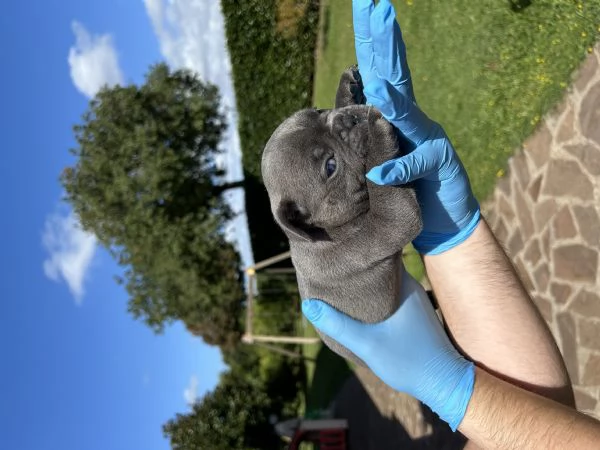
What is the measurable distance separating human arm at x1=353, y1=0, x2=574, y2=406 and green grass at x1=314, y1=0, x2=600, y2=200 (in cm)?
287

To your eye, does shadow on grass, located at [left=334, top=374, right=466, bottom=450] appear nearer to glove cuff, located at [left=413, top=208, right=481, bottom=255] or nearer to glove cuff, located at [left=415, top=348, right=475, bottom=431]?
glove cuff, located at [left=415, top=348, right=475, bottom=431]

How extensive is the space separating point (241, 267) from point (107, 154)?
384 cm

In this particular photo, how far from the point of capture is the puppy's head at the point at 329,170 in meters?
2.25

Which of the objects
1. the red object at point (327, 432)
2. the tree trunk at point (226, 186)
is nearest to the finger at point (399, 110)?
the red object at point (327, 432)

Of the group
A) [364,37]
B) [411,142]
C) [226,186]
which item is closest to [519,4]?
[364,37]

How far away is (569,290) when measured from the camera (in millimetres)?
4820

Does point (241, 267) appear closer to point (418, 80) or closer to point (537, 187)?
point (418, 80)

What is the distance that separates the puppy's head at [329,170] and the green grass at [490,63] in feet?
10.5

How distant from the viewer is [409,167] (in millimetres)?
2199

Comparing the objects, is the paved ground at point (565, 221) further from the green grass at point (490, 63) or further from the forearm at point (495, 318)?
the forearm at point (495, 318)

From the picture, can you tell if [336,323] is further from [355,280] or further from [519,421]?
[519,421]

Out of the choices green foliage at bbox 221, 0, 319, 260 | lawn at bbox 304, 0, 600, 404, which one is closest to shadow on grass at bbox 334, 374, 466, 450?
lawn at bbox 304, 0, 600, 404

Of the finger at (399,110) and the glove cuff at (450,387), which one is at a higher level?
the finger at (399,110)

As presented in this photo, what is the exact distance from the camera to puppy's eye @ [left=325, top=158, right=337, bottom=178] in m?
2.30
